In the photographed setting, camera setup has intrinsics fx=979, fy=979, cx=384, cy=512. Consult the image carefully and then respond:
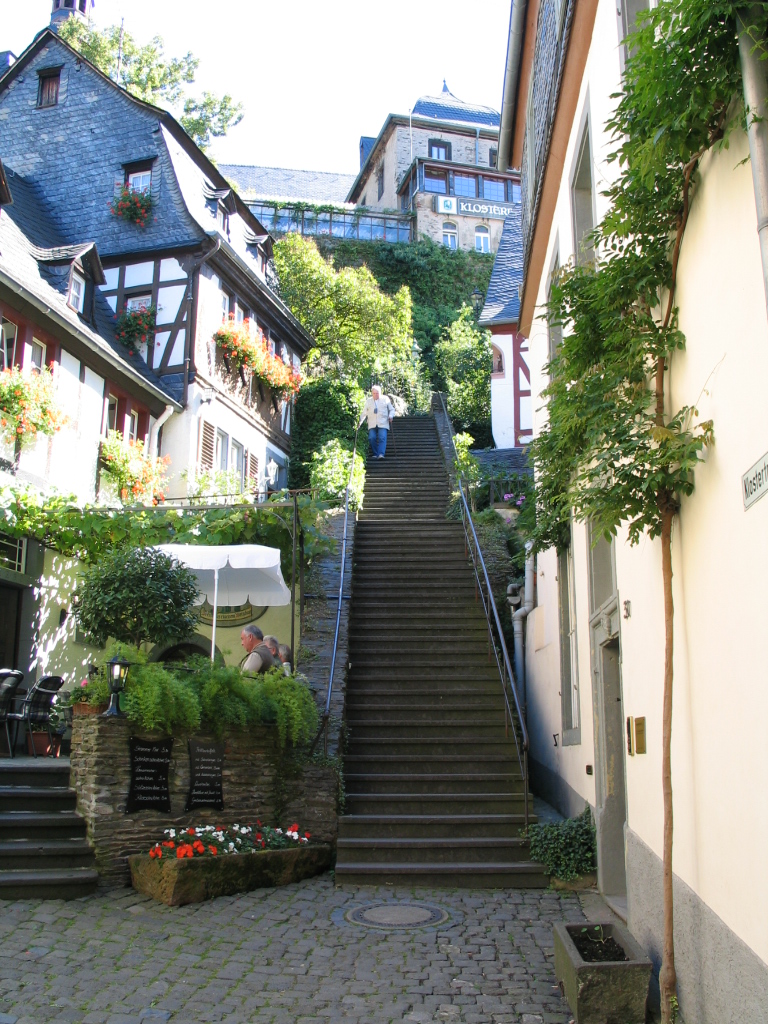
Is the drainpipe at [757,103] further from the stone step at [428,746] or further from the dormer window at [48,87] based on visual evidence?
the dormer window at [48,87]

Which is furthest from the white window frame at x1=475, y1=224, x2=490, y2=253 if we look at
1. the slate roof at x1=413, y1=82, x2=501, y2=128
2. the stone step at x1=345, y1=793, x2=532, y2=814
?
the stone step at x1=345, y1=793, x2=532, y2=814

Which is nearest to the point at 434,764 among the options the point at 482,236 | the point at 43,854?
the point at 43,854

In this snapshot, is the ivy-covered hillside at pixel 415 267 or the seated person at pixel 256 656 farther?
the ivy-covered hillside at pixel 415 267

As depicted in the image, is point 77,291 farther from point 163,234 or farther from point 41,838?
point 41,838

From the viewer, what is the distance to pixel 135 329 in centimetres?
1911

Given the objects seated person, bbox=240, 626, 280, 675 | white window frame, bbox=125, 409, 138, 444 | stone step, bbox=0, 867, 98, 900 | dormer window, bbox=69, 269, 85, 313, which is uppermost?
dormer window, bbox=69, 269, 85, 313

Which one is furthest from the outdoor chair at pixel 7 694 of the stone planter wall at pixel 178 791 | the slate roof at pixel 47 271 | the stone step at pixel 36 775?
the slate roof at pixel 47 271

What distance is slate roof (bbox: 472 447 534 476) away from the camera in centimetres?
2108

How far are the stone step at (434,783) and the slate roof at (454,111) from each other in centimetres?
4258

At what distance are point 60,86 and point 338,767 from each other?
18.9 meters

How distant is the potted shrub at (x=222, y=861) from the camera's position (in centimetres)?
714

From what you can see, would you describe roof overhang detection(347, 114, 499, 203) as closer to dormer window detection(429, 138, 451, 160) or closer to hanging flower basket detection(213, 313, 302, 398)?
dormer window detection(429, 138, 451, 160)

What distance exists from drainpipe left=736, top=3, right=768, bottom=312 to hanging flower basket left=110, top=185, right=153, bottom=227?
709 inches

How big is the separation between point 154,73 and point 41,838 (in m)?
28.4
